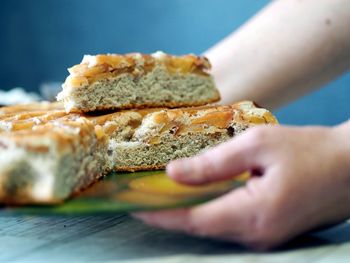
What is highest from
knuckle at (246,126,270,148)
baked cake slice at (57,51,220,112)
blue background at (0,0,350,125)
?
blue background at (0,0,350,125)

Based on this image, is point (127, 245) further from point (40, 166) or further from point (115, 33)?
point (115, 33)

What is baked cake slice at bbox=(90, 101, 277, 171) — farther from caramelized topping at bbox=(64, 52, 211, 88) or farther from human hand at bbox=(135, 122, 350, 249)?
human hand at bbox=(135, 122, 350, 249)

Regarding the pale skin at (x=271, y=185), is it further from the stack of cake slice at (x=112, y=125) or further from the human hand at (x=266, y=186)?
the stack of cake slice at (x=112, y=125)

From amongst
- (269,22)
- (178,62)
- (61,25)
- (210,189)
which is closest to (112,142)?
(178,62)

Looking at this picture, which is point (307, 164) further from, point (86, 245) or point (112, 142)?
point (112, 142)

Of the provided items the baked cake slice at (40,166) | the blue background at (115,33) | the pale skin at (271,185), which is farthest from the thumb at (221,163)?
the blue background at (115,33)

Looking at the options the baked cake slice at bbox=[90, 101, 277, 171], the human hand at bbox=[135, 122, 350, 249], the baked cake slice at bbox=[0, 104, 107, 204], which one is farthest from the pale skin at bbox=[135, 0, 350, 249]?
the baked cake slice at bbox=[90, 101, 277, 171]
